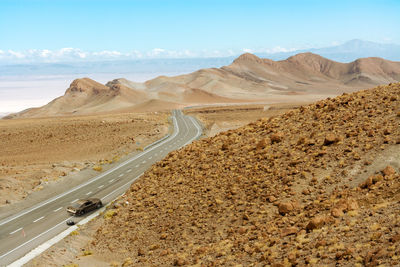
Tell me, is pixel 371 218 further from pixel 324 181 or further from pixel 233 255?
pixel 233 255

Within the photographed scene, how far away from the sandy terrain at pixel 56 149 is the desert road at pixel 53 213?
13.4 ft

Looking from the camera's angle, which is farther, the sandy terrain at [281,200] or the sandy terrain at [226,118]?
the sandy terrain at [226,118]

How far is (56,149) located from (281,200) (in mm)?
57350

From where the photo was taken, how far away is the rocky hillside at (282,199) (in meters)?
14.3

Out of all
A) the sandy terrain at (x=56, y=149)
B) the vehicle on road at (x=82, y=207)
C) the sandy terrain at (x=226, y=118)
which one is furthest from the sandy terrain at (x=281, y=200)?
the sandy terrain at (x=226, y=118)

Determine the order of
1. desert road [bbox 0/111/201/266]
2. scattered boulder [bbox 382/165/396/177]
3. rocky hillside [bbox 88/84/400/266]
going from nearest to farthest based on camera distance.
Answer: rocky hillside [bbox 88/84/400/266] < scattered boulder [bbox 382/165/396/177] < desert road [bbox 0/111/201/266]

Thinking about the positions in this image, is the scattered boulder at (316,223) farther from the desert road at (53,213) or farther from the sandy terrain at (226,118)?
the sandy terrain at (226,118)

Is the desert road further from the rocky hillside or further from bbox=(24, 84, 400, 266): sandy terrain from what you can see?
the rocky hillside

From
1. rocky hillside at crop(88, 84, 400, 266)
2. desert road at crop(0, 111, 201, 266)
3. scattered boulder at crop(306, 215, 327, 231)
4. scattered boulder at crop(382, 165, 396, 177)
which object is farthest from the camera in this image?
desert road at crop(0, 111, 201, 266)

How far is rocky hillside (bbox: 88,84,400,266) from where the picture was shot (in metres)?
14.3

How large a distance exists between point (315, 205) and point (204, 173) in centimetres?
1066

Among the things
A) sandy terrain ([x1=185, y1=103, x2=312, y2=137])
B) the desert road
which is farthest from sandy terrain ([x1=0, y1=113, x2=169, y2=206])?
sandy terrain ([x1=185, y1=103, x2=312, y2=137])

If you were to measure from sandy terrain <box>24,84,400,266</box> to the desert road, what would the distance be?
4.04 meters

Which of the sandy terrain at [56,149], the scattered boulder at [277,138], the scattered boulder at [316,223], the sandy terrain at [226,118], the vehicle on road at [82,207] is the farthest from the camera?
the sandy terrain at [226,118]
